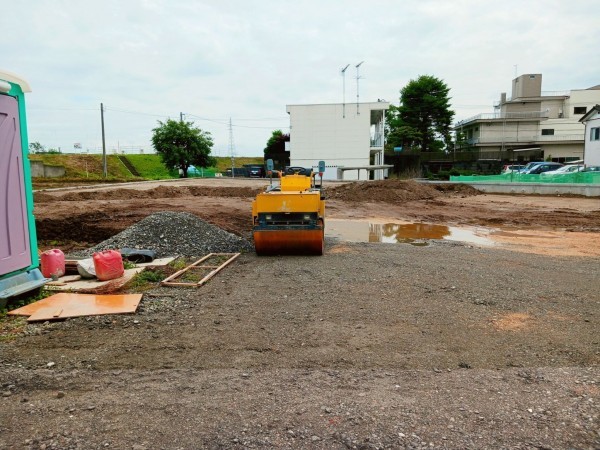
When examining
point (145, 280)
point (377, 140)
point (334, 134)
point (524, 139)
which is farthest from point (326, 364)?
point (524, 139)

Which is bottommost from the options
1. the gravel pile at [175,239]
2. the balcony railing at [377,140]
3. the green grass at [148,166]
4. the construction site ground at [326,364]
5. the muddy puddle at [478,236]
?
the muddy puddle at [478,236]

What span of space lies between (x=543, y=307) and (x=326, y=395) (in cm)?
430

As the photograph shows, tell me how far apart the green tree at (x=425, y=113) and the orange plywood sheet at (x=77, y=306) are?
187 feet

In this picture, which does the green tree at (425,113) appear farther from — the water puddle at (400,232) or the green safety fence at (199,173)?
the water puddle at (400,232)

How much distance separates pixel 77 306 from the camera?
6379 millimetres

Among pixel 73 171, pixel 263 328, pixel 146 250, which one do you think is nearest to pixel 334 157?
pixel 73 171

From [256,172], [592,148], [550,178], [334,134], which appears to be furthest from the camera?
[256,172]

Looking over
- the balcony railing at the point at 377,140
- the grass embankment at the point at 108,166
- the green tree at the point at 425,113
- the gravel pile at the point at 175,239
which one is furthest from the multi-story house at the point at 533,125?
→ the gravel pile at the point at 175,239

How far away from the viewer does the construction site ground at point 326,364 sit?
3371mm

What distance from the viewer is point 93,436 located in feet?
10.8

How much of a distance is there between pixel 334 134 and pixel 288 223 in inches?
1735

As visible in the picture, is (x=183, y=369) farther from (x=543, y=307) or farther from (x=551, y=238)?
(x=551, y=238)

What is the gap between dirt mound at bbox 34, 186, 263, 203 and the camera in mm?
23828

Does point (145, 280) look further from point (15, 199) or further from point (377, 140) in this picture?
point (377, 140)
